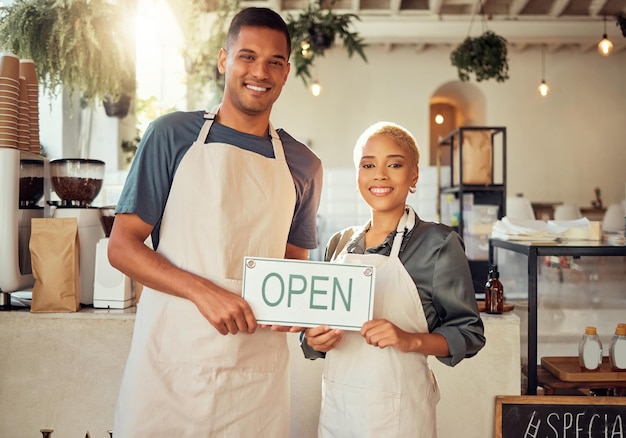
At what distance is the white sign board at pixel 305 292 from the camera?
1.26m

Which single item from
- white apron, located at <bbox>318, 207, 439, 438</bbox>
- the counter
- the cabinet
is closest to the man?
white apron, located at <bbox>318, 207, 439, 438</bbox>

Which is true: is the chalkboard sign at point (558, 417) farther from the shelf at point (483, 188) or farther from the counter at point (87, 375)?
the shelf at point (483, 188)

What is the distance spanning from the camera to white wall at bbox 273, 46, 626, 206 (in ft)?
35.4

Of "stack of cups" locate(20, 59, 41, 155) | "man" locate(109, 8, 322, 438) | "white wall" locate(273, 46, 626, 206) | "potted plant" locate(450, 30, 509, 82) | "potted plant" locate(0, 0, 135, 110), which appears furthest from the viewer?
"white wall" locate(273, 46, 626, 206)

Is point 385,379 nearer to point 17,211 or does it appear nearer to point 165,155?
point 165,155

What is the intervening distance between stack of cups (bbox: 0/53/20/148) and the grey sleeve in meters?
1.54

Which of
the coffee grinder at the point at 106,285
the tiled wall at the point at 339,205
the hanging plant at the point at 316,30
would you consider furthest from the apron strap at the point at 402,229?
the tiled wall at the point at 339,205

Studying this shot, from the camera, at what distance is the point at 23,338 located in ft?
6.44

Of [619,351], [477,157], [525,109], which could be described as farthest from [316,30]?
[525,109]

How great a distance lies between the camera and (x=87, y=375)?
197 centimetres

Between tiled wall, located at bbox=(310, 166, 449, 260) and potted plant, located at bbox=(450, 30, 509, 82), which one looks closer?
tiled wall, located at bbox=(310, 166, 449, 260)

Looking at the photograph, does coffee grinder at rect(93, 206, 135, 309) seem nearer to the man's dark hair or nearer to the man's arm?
the man's arm

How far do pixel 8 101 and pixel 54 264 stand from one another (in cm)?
60

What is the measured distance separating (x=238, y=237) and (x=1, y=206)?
1031 mm
